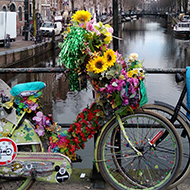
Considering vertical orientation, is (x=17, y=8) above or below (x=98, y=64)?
above

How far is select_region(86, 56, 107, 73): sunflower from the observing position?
2408 millimetres

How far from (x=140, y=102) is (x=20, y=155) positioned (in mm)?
884

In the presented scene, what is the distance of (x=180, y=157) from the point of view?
2.53 meters

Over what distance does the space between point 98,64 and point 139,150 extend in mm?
693

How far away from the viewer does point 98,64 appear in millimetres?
2430

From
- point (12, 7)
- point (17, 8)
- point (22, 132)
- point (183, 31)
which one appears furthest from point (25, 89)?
point (183, 31)

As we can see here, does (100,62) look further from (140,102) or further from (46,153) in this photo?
(46,153)

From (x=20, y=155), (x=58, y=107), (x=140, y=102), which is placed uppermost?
(x=140, y=102)

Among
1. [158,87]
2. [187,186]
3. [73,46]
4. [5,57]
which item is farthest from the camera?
[5,57]

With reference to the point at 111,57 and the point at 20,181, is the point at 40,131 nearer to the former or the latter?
the point at 20,181

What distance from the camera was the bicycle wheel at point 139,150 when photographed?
256cm

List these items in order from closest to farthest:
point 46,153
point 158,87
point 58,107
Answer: point 46,153 < point 58,107 < point 158,87

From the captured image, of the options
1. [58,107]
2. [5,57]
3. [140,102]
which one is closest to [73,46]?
[140,102]

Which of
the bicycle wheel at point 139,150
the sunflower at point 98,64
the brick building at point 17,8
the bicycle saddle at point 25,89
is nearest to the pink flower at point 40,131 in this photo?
the bicycle saddle at point 25,89
